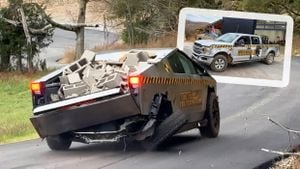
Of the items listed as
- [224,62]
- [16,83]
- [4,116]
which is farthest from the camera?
[16,83]

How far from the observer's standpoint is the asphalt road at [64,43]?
137 feet

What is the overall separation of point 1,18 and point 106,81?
1975cm

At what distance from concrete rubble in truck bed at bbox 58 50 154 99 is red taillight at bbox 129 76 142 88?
0.86 feet

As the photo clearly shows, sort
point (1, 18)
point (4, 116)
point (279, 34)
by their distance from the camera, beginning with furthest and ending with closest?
point (1, 18) → point (4, 116) → point (279, 34)

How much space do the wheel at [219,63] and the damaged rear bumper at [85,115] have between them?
2004 millimetres

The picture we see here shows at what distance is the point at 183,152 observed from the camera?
12070mm

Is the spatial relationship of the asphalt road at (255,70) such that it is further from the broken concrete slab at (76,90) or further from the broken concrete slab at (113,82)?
the broken concrete slab at (76,90)

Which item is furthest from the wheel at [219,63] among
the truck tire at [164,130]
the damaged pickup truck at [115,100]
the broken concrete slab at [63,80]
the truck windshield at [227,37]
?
the broken concrete slab at [63,80]

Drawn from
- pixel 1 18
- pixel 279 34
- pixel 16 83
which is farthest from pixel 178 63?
pixel 1 18

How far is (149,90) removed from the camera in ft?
36.5

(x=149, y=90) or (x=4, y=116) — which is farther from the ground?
(x=149, y=90)

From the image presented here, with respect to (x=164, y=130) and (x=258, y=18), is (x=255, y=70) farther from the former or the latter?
(x=164, y=130)


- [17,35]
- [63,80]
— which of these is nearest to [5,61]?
[17,35]

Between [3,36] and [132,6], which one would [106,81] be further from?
[132,6]
